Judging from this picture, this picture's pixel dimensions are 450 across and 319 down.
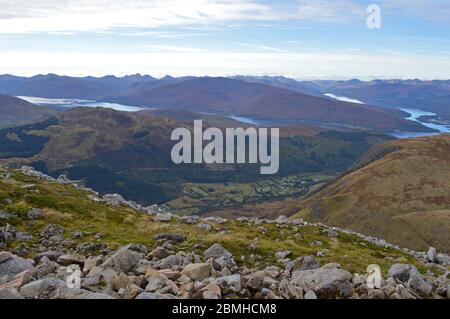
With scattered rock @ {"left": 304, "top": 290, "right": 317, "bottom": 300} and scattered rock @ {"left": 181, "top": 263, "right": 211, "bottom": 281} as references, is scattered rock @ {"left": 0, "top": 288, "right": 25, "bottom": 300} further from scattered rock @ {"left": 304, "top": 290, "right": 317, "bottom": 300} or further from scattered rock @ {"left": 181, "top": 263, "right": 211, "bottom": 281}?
scattered rock @ {"left": 304, "top": 290, "right": 317, "bottom": 300}

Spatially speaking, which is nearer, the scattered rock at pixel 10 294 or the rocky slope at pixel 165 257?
the scattered rock at pixel 10 294

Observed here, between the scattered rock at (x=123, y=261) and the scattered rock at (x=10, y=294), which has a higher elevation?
the scattered rock at (x=10, y=294)

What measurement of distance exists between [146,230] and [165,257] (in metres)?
14.2

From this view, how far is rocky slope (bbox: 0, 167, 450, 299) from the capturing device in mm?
19609

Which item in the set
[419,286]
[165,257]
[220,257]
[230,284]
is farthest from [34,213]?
[419,286]

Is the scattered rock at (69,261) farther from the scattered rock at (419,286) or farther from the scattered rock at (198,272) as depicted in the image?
the scattered rock at (419,286)

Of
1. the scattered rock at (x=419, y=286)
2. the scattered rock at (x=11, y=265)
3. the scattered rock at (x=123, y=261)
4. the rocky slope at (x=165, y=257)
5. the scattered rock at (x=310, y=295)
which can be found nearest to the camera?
the scattered rock at (x=310, y=295)

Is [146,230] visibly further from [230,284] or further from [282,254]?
[230,284]

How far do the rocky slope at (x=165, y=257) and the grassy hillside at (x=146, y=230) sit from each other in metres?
0.12

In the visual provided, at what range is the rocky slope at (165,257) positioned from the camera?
19.6 metres

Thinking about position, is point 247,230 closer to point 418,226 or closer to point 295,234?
point 295,234

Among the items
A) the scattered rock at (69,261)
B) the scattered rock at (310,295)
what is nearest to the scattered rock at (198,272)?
the scattered rock at (310,295)

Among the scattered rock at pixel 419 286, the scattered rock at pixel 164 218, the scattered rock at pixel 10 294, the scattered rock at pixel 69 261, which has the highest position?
the scattered rock at pixel 10 294
